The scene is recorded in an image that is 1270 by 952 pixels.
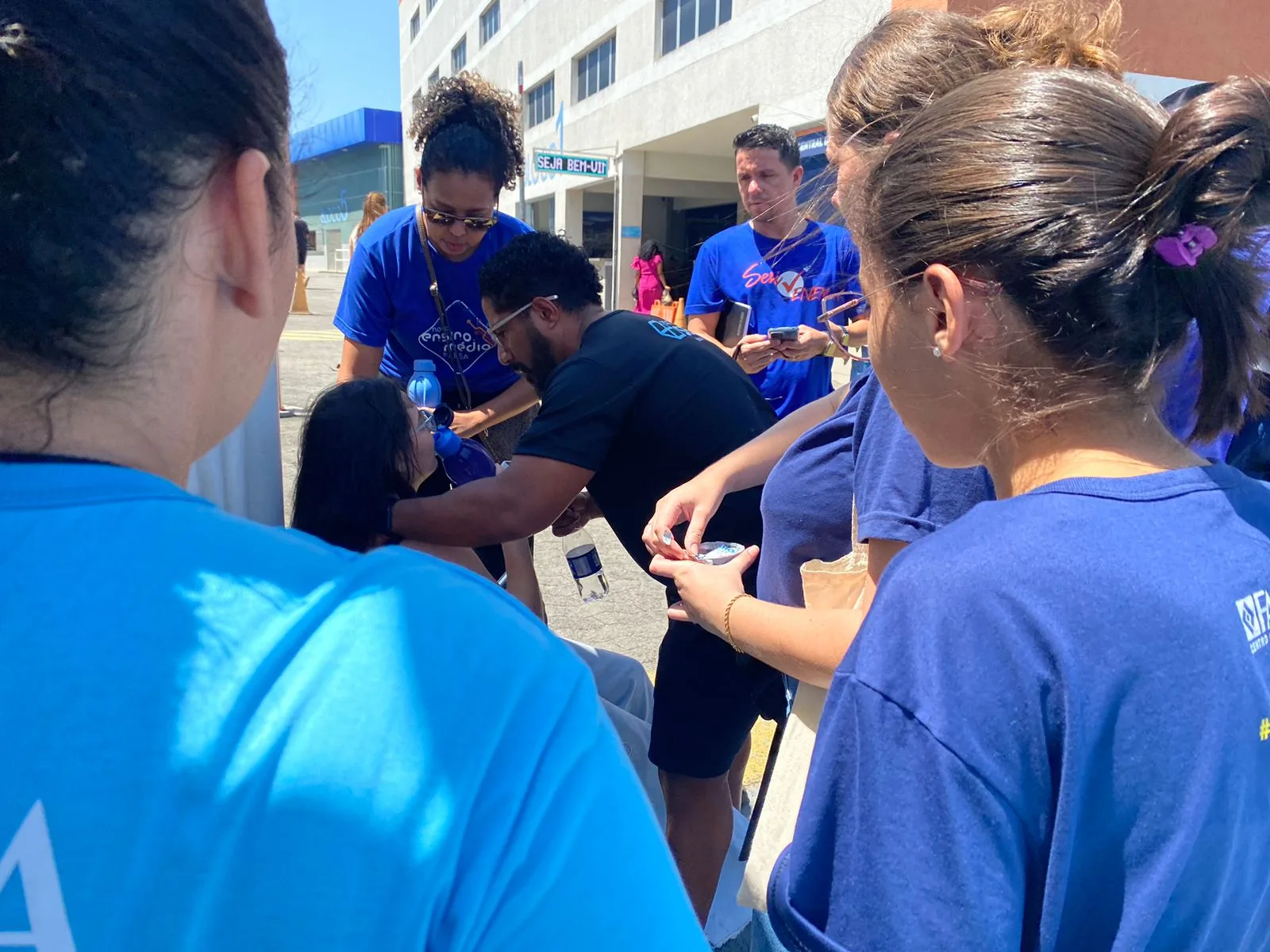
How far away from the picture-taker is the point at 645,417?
7.82ft

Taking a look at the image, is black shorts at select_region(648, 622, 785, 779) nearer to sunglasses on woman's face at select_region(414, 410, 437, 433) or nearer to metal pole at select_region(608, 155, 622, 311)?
sunglasses on woman's face at select_region(414, 410, 437, 433)

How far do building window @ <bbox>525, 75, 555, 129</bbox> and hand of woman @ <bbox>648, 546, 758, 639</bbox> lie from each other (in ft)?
80.9

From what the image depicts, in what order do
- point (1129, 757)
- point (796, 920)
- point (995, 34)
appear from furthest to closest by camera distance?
point (995, 34), point (796, 920), point (1129, 757)

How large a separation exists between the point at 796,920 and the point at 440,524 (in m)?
1.58

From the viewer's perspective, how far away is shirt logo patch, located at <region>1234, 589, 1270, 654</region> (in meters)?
0.83

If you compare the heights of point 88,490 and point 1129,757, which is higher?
point 88,490

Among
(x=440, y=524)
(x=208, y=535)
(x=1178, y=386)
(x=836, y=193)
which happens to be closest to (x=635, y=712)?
(x=440, y=524)

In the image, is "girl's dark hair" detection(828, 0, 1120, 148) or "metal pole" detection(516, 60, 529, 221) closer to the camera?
"girl's dark hair" detection(828, 0, 1120, 148)

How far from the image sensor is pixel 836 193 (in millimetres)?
1407

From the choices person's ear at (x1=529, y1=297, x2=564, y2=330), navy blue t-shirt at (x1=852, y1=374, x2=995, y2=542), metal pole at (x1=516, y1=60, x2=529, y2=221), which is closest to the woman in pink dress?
metal pole at (x1=516, y1=60, x2=529, y2=221)

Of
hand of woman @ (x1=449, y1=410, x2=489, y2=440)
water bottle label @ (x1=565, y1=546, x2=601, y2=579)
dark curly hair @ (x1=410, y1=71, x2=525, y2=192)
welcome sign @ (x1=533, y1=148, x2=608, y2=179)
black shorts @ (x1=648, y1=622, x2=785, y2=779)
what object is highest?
welcome sign @ (x1=533, y1=148, x2=608, y2=179)

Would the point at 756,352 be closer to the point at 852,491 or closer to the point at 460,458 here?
the point at 460,458

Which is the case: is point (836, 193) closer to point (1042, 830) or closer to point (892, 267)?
point (892, 267)

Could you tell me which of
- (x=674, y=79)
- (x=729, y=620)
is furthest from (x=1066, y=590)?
(x=674, y=79)
